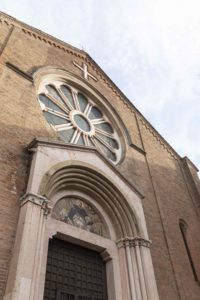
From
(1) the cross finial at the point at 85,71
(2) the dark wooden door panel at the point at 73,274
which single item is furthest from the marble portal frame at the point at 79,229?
(1) the cross finial at the point at 85,71

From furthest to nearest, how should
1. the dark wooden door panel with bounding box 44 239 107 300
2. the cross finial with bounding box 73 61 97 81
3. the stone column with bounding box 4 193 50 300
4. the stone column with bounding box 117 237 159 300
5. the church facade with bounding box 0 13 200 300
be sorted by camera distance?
1. the cross finial with bounding box 73 61 97 81
2. the stone column with bounding box 117 237 159 300
3. the dark wooden door panel with bounding box 44 239 107 300
4. the church facade with bounding box 0 13 200 300
5. the stone column with bounding box 4 193 50 300

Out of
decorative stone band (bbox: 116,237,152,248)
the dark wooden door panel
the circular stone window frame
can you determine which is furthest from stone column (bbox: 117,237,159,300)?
the circular stone window frame

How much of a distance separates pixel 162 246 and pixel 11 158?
447 centimetres

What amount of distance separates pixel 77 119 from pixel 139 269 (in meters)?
4.76

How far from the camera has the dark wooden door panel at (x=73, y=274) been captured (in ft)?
17.2

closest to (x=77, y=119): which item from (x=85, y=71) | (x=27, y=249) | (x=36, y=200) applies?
(x=85, y=71)

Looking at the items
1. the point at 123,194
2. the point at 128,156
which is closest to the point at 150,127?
the point at 128,156

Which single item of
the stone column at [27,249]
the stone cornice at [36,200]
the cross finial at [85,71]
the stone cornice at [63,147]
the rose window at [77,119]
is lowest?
the stone column at [27,249]

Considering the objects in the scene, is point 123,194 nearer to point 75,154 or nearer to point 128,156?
point 75,154

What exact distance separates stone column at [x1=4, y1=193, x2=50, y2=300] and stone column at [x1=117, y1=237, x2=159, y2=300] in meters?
2.25

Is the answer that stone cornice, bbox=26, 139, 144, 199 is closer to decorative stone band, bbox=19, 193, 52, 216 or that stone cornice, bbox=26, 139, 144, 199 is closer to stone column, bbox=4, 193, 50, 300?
decorative stone band, bbox=19, 193, 52, 216

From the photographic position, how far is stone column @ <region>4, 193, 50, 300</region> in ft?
13.3

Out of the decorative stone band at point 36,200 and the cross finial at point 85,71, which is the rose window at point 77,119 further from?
the decorative stone band at point 36,200

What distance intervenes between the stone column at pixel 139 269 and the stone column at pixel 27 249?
88.6 inches
